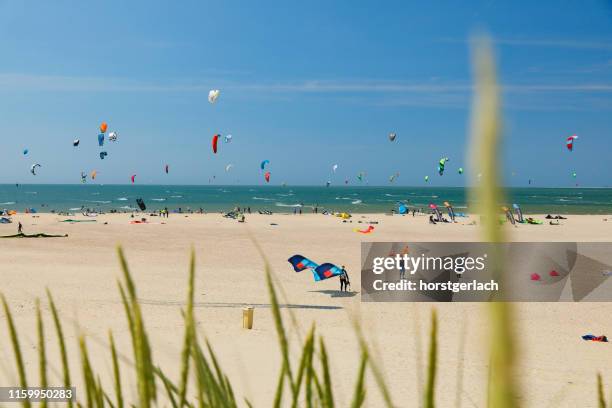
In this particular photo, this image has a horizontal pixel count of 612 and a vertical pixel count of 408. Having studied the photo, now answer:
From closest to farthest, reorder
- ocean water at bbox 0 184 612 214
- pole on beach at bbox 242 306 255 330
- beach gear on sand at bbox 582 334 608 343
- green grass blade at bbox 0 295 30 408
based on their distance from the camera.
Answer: green grass blade at bbox 0 295 30 408 → beach gear on sand at bbox 582 334 608 343 → pole on beach at bbox 242 306 255 330 → ocean water at bbox 0 184 612 214

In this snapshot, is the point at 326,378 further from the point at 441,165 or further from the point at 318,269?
the point at 441,165

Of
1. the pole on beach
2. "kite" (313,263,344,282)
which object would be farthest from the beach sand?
"kite" (313,263,344,282)

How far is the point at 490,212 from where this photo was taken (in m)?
0.23

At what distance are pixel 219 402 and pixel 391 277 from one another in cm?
1703

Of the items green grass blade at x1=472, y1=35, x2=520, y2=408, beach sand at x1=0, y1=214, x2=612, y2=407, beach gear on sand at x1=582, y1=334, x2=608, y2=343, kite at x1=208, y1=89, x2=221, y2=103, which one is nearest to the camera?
green grass blade at x1=472, y1=35, x2=520, y2=408

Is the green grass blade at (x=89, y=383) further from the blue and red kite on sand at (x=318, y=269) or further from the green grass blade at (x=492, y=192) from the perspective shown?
the blue and red kite on sand at (x=318, y=269)

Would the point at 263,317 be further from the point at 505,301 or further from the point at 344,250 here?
the point at 344,250

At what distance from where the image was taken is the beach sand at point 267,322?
740 cm

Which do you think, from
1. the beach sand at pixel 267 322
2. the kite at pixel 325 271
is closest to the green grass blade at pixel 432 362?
the beach sand at pixel 267 322

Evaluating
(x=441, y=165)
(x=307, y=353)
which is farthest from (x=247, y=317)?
(x=441, y=165)

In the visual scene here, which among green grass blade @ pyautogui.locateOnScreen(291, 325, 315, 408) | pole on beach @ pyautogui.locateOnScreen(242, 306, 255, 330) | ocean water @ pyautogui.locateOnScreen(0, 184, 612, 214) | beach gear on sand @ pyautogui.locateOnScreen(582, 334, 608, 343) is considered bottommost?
ocean water @ pyautogui.locateOnScreen(0, 184, 612, 214)

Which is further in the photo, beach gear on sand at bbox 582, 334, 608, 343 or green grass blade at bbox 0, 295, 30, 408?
beach gear on sand at bbox 582, 334, 608, 343

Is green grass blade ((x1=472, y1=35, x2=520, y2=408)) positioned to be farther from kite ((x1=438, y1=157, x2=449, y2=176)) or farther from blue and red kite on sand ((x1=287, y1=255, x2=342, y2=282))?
kite ((x1=438, y1=157, x2=449, y2=176))

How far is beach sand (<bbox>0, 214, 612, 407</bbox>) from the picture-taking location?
7.40 m
